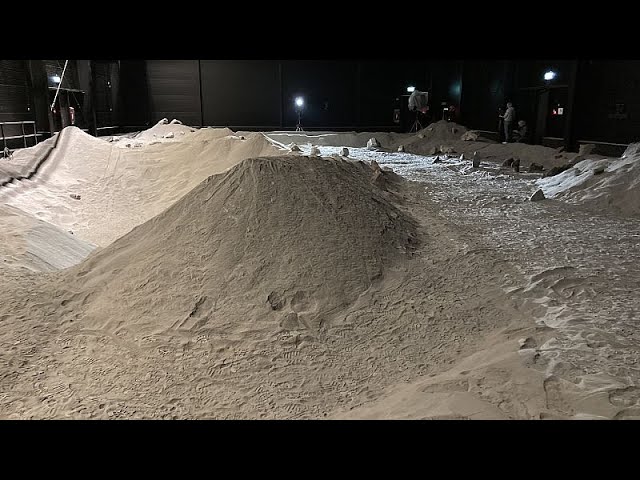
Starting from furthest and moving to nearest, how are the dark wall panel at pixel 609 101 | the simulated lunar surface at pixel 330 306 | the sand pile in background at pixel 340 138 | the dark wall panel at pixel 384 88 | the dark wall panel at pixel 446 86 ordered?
the dark wall panel at pixel 384 88 < the sand pile in background at pixel 340 138 < the dark wall panel at pixel 446 86 < the dark wall panel at pixel 609 101 < the simulated lunar surface at pixel 330 306

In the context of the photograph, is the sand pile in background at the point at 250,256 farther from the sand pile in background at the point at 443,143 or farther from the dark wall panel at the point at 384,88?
the dark wall panel at the point at 384,88

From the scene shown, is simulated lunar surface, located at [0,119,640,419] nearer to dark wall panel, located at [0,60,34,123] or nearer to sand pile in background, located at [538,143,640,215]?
sand pile in background, located at [538,143,640,215]

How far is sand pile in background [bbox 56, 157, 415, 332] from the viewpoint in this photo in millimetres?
5137

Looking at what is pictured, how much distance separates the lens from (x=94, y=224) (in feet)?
33.8

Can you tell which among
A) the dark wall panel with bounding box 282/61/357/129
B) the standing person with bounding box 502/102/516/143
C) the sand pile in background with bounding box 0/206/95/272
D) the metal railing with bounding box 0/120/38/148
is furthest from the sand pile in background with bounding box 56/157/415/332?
the dark wall panel with bounding box 282/61/357/129

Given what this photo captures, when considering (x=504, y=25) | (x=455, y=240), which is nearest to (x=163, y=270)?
(x=455, y=240)

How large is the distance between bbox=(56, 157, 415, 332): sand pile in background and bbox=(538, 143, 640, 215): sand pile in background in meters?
3.72

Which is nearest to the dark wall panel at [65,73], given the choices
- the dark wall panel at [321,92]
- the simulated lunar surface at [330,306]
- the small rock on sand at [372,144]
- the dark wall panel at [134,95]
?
the dark wall panel at [134,95]

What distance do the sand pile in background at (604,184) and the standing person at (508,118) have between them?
6081mm

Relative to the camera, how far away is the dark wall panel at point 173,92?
22.2 meters

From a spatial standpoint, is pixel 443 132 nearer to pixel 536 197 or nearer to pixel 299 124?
pixel 299 124

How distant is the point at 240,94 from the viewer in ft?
73.2
